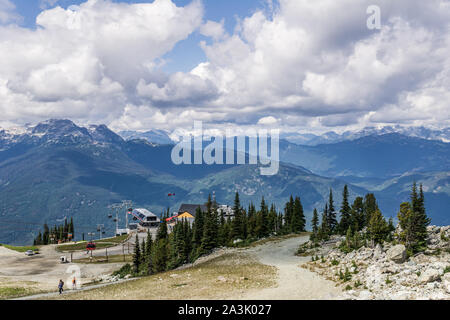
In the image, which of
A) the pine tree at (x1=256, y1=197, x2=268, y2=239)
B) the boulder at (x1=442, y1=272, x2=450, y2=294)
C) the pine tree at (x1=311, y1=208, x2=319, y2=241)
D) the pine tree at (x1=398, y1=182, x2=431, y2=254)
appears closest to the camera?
the boulder at (x1=442, y1=272, x2=450, y2=294)

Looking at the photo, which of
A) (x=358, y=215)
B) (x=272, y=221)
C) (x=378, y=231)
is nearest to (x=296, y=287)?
(x=378, y=231)

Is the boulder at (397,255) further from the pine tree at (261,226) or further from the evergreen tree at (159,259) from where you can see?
the pine tree at (261,226)

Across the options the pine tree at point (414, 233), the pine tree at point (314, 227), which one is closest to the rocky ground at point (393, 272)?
the pine tree at point (414, 233)

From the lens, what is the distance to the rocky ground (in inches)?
964

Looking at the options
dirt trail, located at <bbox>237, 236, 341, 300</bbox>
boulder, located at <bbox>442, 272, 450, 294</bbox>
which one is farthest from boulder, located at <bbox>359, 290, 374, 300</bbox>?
boulder, located at <bbox>442, 272, 450, 294</bbox>

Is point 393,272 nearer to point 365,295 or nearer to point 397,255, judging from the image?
point 397,255

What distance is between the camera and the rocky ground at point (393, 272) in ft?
80.4

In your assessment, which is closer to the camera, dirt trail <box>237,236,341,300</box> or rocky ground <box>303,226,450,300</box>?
rocky ground <box>303,226,450,300</box>

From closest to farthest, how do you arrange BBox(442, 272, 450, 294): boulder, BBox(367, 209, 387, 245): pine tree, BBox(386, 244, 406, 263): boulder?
1. BBox(442, 272, 450, 294): boulder
2. BBox(386, 244, 406, 263): boulder
3. BBox(367, 209, 387, 245): pine tree

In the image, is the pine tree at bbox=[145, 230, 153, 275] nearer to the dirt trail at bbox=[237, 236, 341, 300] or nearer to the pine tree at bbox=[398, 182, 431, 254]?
the dirt trail at bbox=[237, 236, 341, 300]

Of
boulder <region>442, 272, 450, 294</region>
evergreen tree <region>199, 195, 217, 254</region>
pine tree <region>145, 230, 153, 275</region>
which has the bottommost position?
pine tree <region>145, 230, 153, 275</region>

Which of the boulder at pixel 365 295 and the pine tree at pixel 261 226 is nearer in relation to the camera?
the boulder at pixel 365 295

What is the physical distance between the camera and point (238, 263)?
54594mm
